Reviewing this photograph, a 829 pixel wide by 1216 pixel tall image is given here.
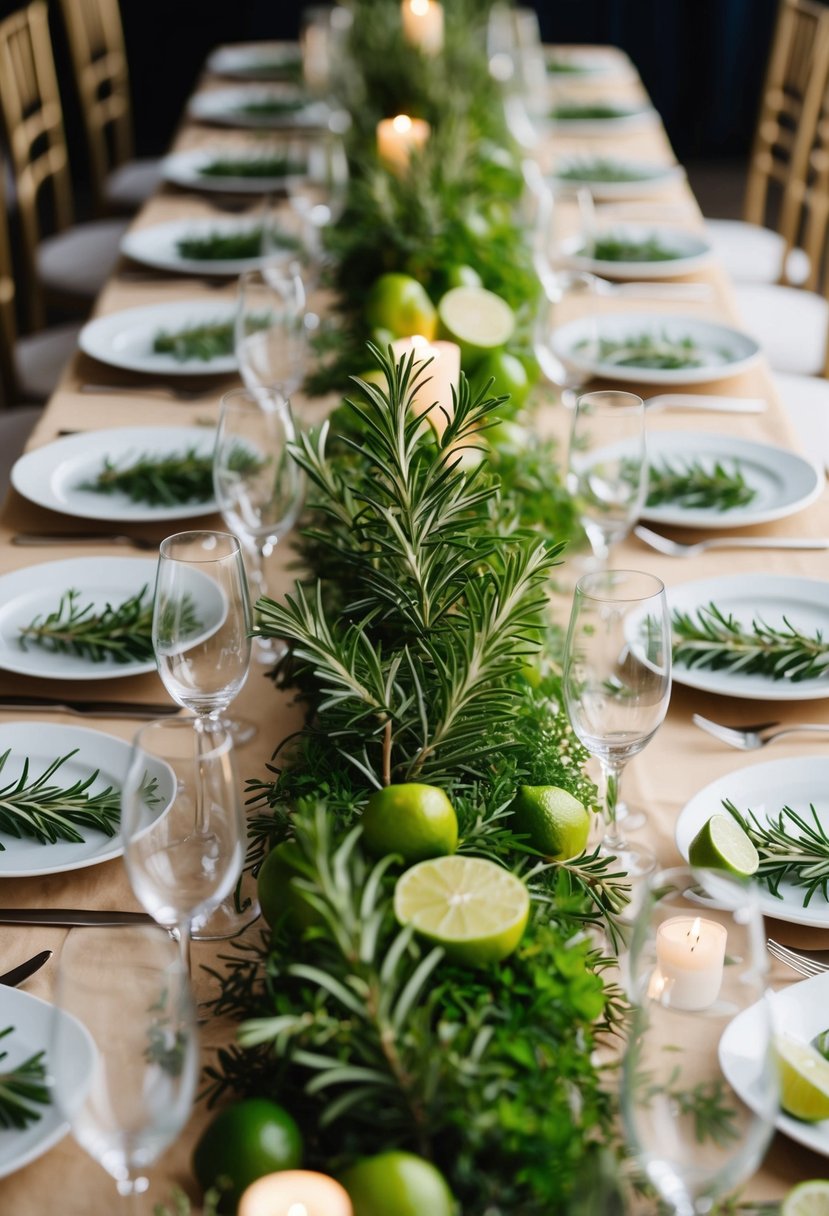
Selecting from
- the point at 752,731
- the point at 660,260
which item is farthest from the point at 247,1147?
the point at 660,260

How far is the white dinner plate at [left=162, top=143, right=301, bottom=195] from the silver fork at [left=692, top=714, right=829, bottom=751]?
73.2 inches

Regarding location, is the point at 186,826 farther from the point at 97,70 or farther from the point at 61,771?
the point at 97,70

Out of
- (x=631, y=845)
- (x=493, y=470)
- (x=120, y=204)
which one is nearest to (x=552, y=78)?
(x=120, y=204)

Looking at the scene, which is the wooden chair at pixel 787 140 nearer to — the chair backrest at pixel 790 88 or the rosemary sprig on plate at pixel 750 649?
the chair backrest at pixel 790 88

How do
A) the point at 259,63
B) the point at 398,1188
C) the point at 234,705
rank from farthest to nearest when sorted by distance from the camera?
the point at 259,63, the point at 234,705, the point at 398,1188

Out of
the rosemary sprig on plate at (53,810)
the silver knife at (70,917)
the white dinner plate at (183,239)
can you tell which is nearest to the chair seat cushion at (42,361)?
the white dinner plate at (183,239)

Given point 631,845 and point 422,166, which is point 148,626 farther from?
point 422,166

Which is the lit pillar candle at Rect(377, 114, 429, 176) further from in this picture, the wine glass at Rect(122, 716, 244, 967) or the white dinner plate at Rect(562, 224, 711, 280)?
the wine glass at Rect(122, 716, 244, 967)

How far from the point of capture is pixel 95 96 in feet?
13.6

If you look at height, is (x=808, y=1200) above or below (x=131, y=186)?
above

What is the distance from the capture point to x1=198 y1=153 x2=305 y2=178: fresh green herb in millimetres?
2980

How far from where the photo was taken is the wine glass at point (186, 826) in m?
0.82

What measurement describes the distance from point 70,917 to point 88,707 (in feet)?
1.06

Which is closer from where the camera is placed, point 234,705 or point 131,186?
point 234,705
